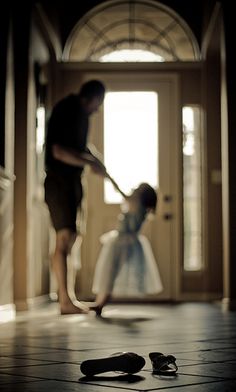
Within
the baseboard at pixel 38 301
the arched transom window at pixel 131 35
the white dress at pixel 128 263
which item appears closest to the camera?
the white dress at pixel 128 263

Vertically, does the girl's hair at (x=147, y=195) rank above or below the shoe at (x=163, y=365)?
above

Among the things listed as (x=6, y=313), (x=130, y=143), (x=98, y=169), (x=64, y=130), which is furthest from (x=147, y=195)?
(x=130, y=143)

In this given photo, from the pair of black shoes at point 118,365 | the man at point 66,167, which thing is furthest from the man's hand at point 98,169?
the pair of black shoes at point 118,365

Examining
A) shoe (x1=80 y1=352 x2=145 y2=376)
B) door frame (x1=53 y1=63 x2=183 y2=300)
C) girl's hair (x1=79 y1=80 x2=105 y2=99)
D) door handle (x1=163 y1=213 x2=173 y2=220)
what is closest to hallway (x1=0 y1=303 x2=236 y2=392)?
shoe (x1=80 y1=352 x2=145 y2=376)

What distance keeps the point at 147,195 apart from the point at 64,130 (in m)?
0.86

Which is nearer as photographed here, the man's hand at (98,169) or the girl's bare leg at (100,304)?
the man's hand at (98,169)

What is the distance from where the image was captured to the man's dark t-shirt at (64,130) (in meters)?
5.05

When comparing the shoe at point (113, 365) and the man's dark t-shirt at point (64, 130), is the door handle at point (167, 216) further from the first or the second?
the shoe at point (113, 365)

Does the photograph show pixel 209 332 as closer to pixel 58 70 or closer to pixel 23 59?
pixel 23 59

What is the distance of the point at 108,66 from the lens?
7828 millimetres

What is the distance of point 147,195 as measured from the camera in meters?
5.60

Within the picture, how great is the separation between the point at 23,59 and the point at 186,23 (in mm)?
2195

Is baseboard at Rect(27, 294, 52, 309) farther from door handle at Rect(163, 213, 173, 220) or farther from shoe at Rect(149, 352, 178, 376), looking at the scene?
shoe at Rect(149, 352, 178, 376)

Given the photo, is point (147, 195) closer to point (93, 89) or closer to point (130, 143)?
point (93, 89)
